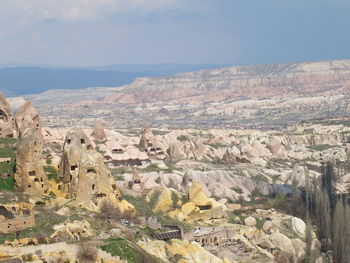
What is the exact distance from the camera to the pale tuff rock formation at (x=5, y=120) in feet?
244

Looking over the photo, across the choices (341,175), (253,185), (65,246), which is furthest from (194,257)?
(341,175)

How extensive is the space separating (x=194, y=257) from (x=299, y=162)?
7862 cm

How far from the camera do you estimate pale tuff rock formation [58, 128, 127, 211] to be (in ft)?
192

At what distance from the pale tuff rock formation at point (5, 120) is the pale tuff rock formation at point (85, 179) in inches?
576

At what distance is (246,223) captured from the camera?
72.0 metres

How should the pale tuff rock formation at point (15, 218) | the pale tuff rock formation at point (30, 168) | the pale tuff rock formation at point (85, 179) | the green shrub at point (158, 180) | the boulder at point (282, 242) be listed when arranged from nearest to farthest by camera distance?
the pale tuff rock formation at point (15, 218)
the pale tuff rock formation at point (30, 168)
the pale tuff rock formation at point (85, 179)
the boulder at point (282, 242)
the green shrub at point (158, 180)

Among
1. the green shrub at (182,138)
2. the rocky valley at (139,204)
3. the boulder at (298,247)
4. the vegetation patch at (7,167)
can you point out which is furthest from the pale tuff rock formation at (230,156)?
the vegetation patch at (7,167)

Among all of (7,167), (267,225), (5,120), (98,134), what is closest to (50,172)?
(7,167)

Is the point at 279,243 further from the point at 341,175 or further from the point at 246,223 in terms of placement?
the point at 341,175

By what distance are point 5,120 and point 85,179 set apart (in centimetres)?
2095

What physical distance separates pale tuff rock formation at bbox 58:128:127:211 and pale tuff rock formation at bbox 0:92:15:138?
48.0 feet

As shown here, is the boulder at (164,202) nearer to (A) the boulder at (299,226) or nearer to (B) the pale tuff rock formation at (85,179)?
(B) the pale tuff rock formation at (85,179)

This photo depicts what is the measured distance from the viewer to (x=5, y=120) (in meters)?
75.8

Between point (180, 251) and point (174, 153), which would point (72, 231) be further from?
point (174, 153)
